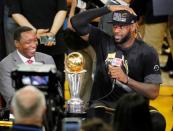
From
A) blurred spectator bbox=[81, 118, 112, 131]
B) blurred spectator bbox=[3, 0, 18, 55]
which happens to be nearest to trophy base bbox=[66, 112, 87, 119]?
blurred spectator bbox=[81, 118, 112, 131]

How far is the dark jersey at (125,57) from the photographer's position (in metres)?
5.54

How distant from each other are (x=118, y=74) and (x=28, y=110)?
6.36ft

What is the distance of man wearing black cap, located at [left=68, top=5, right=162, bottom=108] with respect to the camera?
18.1 ft

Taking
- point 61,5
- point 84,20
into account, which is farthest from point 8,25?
point 84,20

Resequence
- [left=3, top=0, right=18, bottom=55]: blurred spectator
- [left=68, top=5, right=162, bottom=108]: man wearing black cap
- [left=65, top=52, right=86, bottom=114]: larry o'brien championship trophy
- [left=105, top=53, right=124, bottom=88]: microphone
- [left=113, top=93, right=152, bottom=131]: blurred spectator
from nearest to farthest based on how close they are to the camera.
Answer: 1. [left=113, top=93, right=152, bottom=131]: blurred spectator
2. [left=65, top=52, right=86, bottom=114]: larry o'brien championship trophy
3. [left=105, top=53, right=124, bottom=88]: microphone
4. [left=68, top=5, right=162, bottom=108]: man wearing black cap
5. [left=3, top=0, right=18, bottom=55]: blurred spectator

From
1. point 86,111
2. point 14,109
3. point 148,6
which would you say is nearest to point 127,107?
point 14,109

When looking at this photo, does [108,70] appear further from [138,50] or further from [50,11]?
[50,11]

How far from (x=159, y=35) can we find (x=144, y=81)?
2299mm

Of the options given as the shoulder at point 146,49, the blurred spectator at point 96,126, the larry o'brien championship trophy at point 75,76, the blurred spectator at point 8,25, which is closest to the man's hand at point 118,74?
the larry o'brien championship trophy at point 75,76

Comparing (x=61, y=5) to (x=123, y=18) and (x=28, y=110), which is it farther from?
(x=28, y=110)

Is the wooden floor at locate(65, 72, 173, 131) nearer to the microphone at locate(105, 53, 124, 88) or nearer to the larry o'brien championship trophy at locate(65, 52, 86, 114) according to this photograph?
the microphone at locate(105, 53, 124, 88)

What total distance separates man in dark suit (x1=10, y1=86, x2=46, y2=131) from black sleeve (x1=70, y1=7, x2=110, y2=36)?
224 cm

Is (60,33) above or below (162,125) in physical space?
above

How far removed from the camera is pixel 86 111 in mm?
5371
